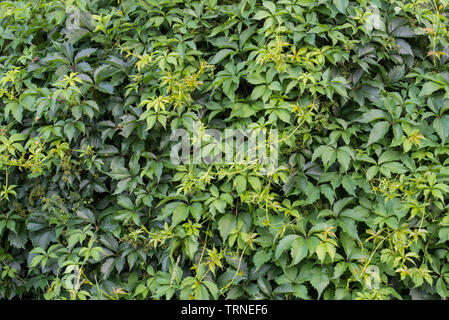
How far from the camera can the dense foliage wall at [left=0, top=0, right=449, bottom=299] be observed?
2.11 m

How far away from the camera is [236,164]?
2.14 meters

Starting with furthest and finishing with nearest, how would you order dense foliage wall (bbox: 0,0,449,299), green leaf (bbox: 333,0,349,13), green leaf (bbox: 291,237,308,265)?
green leaf (bbox: 333,0,349,13), dense foliage wall (bbox: 0,0,449,299), green leaf (bbox: 291,237,308,265)

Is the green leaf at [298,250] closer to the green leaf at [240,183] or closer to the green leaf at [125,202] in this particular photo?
the green leaf at [240,183]

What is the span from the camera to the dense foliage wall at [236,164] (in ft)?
6.93

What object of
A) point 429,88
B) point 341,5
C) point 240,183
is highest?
point 341,5

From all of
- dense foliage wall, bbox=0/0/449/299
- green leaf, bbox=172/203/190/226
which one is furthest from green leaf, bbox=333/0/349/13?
green leaf, bbox=172/203/190/226

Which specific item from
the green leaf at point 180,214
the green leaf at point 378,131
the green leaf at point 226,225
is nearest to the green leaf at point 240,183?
the green leaf at point 226,225

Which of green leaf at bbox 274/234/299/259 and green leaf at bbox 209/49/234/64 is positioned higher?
green leaf at bbox 209/49/234/64

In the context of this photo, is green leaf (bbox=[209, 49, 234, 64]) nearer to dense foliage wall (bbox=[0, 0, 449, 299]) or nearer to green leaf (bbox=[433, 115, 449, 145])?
dense foliage wall (bbox=[0, 0, 449, 299])

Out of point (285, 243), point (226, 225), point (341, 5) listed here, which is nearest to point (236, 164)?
point (226, 225)

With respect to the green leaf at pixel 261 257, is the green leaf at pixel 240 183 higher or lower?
higher

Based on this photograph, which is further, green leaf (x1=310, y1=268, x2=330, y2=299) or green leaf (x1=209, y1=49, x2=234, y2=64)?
green leaf (x1=209, y1=49, x2=234, y2=64)

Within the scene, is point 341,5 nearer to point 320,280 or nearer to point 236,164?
point 236,164

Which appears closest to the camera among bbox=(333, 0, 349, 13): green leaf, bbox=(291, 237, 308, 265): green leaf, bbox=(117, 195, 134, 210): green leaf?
bbox=(291, 237, 308, 265): green leaf
